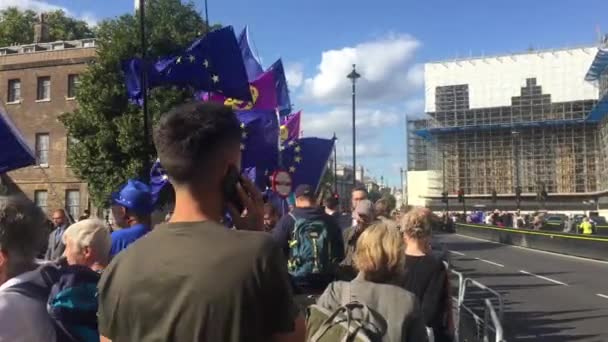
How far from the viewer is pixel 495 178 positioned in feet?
290

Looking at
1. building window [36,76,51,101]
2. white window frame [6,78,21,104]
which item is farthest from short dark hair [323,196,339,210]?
white window frame [6,78,21,104]

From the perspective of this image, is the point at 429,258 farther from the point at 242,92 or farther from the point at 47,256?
the point at 242,92

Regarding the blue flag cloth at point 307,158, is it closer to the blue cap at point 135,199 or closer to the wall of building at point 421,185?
the blue cap at point 135,199

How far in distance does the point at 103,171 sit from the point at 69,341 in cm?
1970

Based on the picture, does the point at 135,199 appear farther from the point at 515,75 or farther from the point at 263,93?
the point at 515,75

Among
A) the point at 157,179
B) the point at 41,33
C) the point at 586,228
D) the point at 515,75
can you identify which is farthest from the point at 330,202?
the point at 515,75

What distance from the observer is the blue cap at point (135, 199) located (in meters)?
5.01

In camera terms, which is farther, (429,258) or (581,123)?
(581,123)

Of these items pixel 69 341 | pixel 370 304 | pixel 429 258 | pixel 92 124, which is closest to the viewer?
pixel 69 341

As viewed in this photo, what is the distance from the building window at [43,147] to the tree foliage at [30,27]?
14.8 metres

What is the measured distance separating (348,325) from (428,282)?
1.52 metres

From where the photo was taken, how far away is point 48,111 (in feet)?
115

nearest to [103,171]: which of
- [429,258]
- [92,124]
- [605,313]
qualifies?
[92,124]

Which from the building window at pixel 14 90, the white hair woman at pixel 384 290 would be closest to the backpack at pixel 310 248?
the white hair woman at pixel 384 290
